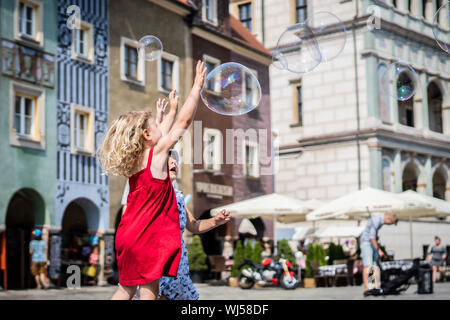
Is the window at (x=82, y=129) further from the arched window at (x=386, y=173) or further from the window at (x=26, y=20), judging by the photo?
the arched window at (x=386, y=173)

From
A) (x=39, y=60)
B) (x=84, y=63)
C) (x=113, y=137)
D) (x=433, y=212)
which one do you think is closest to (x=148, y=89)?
(x=84, y=63)

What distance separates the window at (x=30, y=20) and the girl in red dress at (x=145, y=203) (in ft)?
52.7

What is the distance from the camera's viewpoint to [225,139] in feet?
93.9

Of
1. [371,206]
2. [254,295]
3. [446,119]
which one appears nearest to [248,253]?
[371,206]

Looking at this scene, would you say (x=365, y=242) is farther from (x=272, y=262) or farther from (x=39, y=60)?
(x=39, y=60)

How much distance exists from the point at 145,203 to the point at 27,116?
53.0 feet

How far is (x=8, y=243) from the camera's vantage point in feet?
64.1

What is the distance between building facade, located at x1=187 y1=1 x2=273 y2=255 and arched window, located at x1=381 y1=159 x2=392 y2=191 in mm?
4693

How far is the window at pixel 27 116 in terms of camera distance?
19094mm

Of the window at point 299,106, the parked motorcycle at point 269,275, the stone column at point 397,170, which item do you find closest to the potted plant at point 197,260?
the parked motorcycle at point 269,275

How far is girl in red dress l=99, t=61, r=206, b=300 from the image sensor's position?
4246 mm

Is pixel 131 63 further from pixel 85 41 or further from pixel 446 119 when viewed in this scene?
pixel 446 119

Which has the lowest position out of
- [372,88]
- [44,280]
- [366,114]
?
[44,280]

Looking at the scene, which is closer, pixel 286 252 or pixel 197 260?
pixel 286 252
